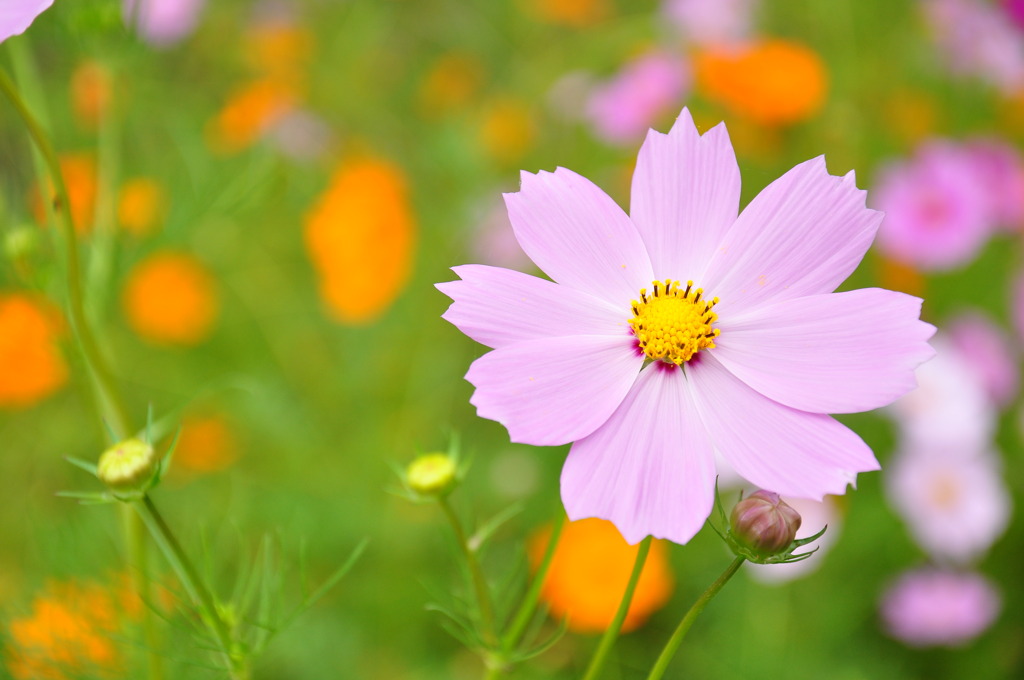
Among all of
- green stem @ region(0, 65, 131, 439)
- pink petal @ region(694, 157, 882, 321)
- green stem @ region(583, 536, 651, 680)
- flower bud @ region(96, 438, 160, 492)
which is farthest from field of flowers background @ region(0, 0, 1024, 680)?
pink petal @ region(694, 157, 882, 321)

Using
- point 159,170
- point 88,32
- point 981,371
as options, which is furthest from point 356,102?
point 981,371

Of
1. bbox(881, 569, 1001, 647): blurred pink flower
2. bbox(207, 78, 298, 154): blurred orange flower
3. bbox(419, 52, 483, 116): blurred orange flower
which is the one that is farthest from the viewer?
bbox(419, 52, 483, 116): blurred orange flower

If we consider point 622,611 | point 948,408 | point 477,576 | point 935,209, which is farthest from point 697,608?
point 935,209

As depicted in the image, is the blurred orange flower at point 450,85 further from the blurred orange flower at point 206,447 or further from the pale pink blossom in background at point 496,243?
the blurred orange flower at point 206,447

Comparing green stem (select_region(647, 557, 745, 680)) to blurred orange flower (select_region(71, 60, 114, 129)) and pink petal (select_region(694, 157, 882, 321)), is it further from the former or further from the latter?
blurred orange flower (select_region(71, 60, 114, 129))

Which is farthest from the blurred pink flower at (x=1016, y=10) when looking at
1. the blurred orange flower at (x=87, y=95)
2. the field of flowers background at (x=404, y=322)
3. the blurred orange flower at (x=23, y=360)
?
the blurred orange flower at (x=23, y=360)

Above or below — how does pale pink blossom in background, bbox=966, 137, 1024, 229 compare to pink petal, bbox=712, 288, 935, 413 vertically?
below

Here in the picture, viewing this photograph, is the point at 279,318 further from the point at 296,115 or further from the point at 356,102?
the point at 356,102
